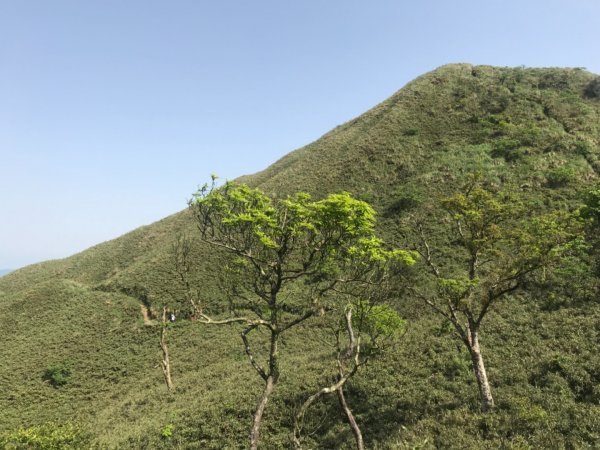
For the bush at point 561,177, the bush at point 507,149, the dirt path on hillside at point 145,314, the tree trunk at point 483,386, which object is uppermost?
the bush at point 507,149

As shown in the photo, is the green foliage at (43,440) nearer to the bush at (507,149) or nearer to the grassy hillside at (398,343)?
the grassy hillside at (398,343)

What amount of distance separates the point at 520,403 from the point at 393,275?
7.94 metres

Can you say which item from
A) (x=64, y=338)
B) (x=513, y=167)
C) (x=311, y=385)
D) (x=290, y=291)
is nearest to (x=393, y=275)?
(x=311, y=385)

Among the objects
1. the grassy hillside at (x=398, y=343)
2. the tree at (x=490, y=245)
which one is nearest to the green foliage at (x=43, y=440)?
the grassy hillside at (x=398, y=343)

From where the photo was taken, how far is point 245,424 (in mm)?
18031

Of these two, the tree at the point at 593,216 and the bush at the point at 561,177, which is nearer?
the tree at the point at 593,216

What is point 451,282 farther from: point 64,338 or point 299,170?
point 299,170

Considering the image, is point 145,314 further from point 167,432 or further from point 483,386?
point 483,386

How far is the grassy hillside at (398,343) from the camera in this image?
1554 centimetres

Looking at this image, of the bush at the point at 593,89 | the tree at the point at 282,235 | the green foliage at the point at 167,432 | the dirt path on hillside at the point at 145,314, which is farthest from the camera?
the bush at the point at 593,89

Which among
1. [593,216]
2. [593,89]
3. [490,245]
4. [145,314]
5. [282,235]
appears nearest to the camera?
[282,235]

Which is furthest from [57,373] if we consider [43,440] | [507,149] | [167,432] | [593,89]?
[593,89]

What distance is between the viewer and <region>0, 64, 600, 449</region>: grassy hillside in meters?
15.5

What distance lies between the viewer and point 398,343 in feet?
76.0
